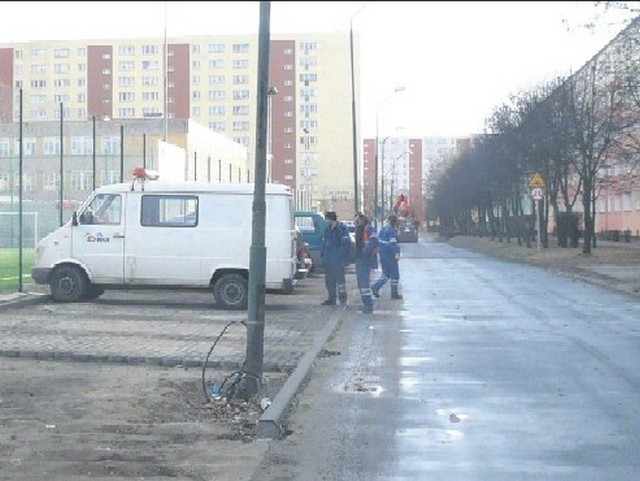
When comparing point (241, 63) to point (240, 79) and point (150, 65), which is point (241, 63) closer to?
point (240, 79)

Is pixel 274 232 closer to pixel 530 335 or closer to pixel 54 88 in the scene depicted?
pixel 530 335

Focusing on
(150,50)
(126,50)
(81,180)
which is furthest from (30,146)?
(150,50)

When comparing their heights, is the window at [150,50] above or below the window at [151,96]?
above

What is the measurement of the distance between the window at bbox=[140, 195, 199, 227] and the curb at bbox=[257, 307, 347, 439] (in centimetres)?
522

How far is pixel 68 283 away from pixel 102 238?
1.14 meters

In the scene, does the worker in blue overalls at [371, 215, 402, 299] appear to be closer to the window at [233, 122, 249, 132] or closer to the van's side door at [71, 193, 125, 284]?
the van's side door at [71, 193, 125, 284]

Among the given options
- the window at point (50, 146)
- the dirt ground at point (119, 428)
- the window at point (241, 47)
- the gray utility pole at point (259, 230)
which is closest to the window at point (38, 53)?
the window at point (241, 47)

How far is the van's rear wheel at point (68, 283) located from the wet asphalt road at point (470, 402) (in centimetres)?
524

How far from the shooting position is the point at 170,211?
19.3 metres

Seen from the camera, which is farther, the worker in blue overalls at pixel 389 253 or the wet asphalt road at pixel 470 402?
the worker in blue overalls at pixel 389 253

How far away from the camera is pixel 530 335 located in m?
15.7

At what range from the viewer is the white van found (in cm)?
1909

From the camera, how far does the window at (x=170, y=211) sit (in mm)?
19203

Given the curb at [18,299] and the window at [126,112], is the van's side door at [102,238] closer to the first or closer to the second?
the curb at [18,299]
